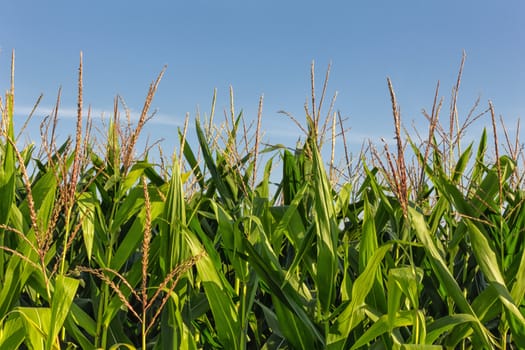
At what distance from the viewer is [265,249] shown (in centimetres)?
176

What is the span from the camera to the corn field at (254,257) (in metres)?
1.72

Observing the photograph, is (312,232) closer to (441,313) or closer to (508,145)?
(441,313)

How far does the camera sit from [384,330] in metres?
1.72

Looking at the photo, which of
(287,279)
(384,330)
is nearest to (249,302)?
(287,279)

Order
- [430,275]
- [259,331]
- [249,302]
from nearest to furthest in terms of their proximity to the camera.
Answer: [249,302] → [430,275] → [259,331]

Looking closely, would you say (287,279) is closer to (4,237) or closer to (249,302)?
(249,302)

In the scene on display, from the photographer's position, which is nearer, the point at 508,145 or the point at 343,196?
the point at 343,196

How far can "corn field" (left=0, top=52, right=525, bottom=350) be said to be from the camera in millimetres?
1724

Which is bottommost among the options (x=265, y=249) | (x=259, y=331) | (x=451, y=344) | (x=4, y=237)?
(x=259, y=331)

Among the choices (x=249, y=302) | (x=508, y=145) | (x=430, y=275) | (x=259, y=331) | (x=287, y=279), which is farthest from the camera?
(x=508, y=145)

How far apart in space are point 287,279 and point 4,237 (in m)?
1.15

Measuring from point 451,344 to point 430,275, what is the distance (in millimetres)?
260

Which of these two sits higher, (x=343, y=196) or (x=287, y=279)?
(x=343, y=196)

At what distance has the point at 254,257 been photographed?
175 centimetres
